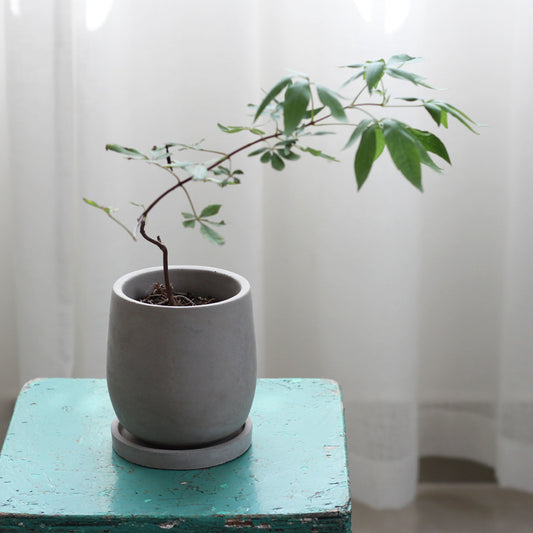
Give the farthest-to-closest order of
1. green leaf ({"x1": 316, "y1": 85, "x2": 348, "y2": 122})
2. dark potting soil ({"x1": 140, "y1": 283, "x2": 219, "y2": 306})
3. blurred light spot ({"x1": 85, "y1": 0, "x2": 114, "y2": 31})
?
1. blurred light spot ({"x1": 85, "y1": 0, "x2": 114, "y2": 31})
2. dark potting soil ({"x1": 140, "y1": 283, "x2": 219, "y2": 306})
3. green leaf ({"x1": 316, "y1": 85, "x2": 348, "y2": 122})

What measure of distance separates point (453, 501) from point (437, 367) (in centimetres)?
26

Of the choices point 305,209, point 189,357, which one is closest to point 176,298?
point 189,357

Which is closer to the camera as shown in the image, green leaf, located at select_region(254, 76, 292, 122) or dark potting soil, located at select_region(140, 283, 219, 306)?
green leaf, located at select_region(254, 76, 292, 122)

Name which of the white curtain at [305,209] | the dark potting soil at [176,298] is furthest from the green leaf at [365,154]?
the white curtain at [305,209]

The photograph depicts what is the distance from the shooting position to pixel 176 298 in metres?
0.92

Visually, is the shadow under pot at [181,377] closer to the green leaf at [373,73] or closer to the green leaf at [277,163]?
the green leaf at [277,163]

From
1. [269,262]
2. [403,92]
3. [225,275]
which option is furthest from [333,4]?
[225,275]

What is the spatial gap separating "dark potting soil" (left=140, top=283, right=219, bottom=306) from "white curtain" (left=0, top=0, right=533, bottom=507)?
55cm

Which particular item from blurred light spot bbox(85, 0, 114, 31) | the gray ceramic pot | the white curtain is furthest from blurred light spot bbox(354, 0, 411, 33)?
the gray ceramic pot

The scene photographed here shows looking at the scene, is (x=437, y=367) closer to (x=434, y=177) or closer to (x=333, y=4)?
(x=434, y=177)

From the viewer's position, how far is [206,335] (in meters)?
0.83

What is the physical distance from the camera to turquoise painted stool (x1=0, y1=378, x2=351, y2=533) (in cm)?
80

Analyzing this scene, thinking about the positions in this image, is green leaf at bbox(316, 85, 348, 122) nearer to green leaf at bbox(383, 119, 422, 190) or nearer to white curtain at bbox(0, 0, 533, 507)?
green leaf at bbox(383, 119, 422, 190)

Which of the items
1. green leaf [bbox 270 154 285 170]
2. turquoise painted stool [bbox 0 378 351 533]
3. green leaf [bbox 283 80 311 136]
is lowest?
turquoise painted stool [bbox 0 378 351 533]
